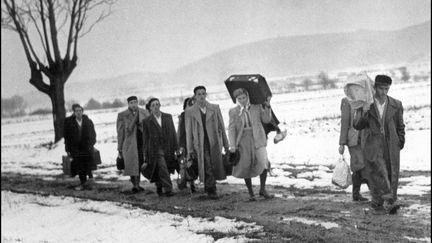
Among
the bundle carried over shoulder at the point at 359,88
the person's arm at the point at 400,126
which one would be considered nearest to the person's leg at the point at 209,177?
the person's arm at the point at 400,126

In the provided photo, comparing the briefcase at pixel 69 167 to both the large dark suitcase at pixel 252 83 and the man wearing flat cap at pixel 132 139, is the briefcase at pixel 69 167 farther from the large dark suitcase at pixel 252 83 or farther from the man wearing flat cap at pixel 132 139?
the large dark suitcase at pixel 252 83

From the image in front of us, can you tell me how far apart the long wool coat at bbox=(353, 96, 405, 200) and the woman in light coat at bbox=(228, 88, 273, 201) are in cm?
207

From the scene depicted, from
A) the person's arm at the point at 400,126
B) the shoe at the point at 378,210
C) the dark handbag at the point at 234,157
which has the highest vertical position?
the person's arm at the point at 400,126

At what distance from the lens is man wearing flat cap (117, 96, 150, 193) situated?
888cm

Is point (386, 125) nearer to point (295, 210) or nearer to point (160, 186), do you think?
point (295, 210)

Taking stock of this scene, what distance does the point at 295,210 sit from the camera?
22.5 ft

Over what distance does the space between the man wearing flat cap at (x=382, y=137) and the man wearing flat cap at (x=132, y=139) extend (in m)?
4.37

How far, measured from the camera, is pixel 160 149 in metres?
8.76

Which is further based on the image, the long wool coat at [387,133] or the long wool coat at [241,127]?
the long wool coat at [241,127]

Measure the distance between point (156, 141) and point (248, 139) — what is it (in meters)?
1.84

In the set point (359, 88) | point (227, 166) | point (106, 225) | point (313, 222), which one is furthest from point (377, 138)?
point (227, 166)

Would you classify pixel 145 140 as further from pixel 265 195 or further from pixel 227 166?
pixel 265 195

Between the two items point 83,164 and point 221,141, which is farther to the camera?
point 83,164

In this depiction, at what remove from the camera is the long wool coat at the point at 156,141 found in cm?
856
